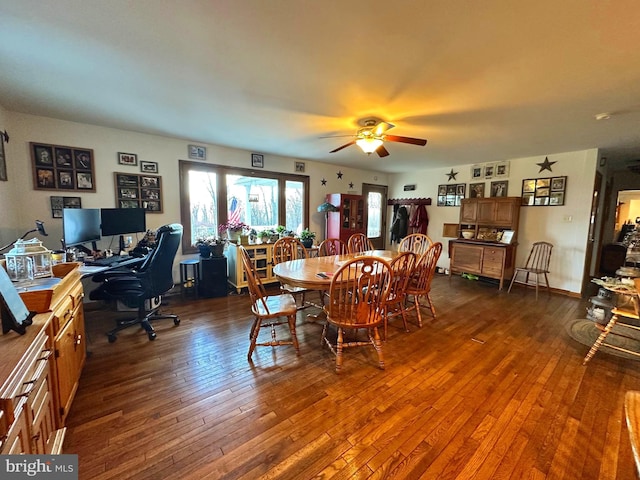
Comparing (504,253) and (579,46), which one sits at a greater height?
(579,46)

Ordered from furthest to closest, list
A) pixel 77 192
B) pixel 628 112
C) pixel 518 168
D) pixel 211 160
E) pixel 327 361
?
1. pixel 518 168
2. pixel 211 160
3. pixel 77 192
4. pixel 628 112
5. pixel 327 361

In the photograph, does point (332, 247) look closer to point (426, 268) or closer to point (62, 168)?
point (426, 268)

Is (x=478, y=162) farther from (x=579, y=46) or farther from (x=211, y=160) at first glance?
(x=211, y=160)

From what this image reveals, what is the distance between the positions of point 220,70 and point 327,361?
2562 mm

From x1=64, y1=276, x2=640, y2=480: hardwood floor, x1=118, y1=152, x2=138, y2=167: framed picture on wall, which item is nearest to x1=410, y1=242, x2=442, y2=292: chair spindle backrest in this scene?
x1=64, y1=276, x2=640, y2=480: hardwood floor

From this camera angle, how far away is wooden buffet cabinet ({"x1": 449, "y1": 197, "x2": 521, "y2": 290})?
476 centimetres

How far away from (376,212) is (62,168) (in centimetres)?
605

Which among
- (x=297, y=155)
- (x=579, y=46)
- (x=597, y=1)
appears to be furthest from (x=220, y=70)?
(x=297, y=155)

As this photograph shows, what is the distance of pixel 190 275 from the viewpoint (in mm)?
4246

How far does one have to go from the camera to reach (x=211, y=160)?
4371 mm

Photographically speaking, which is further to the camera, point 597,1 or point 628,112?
point 628,112

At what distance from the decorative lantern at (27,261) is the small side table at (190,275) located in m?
2.25

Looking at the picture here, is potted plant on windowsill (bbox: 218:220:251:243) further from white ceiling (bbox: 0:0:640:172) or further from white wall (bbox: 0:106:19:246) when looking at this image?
white wall (bbox: 0:106:19:246)

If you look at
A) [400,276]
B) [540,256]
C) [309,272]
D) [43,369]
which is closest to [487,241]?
[540,256]
